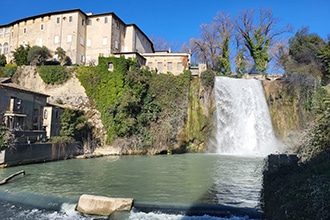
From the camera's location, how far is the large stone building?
36719 mm

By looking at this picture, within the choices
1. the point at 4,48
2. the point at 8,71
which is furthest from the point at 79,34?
the point at 4,48

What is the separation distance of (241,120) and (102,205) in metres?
22.9

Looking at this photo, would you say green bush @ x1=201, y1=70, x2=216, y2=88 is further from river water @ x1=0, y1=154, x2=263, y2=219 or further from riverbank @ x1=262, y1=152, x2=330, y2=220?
riverbank @ x1=262, y1=152, x2=330, y2=220

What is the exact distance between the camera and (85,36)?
1532 inches

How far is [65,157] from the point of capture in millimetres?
20688

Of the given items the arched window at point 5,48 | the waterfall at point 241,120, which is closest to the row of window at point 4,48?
the arched window at point 5,48

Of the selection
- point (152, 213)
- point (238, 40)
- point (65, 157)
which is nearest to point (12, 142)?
point (65, 157)

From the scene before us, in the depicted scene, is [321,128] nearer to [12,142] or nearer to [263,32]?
[12,142]

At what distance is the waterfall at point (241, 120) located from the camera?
26.8 meters

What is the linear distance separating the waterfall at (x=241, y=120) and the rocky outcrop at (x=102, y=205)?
20.1 metres

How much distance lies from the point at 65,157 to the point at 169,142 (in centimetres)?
937

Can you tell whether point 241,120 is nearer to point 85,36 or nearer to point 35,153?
point 35,153

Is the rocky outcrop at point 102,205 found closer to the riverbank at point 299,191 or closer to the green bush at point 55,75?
the riverbank at point 299,191

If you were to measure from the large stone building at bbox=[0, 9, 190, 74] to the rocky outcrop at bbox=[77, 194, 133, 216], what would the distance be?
93.5ft
